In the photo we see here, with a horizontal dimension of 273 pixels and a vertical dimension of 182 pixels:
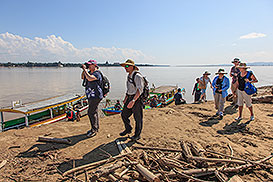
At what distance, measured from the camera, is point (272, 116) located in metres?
6.85

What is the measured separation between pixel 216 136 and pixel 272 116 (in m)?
3.85

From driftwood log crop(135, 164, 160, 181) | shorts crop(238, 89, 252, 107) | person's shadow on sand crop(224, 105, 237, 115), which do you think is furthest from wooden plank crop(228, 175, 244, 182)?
person's shadow on sand crop(224, 105, 237, 115)

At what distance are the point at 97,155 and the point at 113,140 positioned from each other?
0.83m

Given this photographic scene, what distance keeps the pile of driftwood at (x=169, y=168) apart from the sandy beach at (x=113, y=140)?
184 mm

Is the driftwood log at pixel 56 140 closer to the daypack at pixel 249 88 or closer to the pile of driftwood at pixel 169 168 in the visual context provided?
the pile of driftwood at pixel 169 168

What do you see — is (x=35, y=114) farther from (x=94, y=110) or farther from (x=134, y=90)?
(x=134, y=90)

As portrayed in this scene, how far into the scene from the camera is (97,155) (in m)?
3.72

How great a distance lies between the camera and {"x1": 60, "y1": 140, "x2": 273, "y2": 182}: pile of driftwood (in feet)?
8.93

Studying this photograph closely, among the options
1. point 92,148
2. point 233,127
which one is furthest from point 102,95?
point 233,127

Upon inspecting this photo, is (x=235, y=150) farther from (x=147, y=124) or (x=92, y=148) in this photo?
(x=92, y=148)

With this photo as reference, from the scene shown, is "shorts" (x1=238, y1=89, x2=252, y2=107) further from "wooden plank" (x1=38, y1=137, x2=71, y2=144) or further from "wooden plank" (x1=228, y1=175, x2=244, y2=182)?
"wooden plank" (x1=38, y1=137, x2=71, y2=144)

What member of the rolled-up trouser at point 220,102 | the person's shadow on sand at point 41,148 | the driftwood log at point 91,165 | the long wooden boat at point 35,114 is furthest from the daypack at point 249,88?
the long wooden boat at point 35,114

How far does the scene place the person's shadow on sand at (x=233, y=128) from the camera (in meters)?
5.23

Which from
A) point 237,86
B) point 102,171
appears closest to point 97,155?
point 102,171
